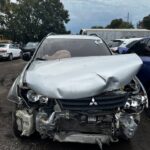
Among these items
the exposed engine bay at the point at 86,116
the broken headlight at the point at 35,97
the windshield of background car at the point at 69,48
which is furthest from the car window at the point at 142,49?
the broken headlight at the point at 35,97

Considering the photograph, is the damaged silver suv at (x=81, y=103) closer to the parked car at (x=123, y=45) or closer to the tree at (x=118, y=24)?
the parked car at (x=123, y=45)

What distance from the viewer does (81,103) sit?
516 centimetres

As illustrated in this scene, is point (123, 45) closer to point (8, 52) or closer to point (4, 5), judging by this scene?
point (8, 52)

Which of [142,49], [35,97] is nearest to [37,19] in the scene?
[142,49]

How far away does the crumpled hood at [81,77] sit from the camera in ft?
17.0

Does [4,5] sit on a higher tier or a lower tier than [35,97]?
lower

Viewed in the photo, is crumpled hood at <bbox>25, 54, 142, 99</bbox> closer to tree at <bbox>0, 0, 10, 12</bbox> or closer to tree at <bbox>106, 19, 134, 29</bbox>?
tree at <bbox>0, 0, 10, 12</bbox>

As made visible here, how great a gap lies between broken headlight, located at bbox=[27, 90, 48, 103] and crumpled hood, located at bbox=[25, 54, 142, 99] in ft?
0.27

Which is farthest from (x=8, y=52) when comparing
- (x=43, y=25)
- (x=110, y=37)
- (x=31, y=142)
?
(x=43, y=25)

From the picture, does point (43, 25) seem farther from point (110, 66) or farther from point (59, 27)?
point (110, 66)

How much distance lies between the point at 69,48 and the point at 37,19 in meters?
59.2

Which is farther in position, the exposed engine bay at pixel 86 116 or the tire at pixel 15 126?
the tire at pixel 15 126

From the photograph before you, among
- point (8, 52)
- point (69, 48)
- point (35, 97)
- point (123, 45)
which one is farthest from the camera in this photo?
point (8, 52)

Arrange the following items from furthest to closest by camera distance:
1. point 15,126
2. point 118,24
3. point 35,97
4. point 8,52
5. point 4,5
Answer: point 118,24 → point 4,5 → point 8,52 → point 15,126 → point 35,97
